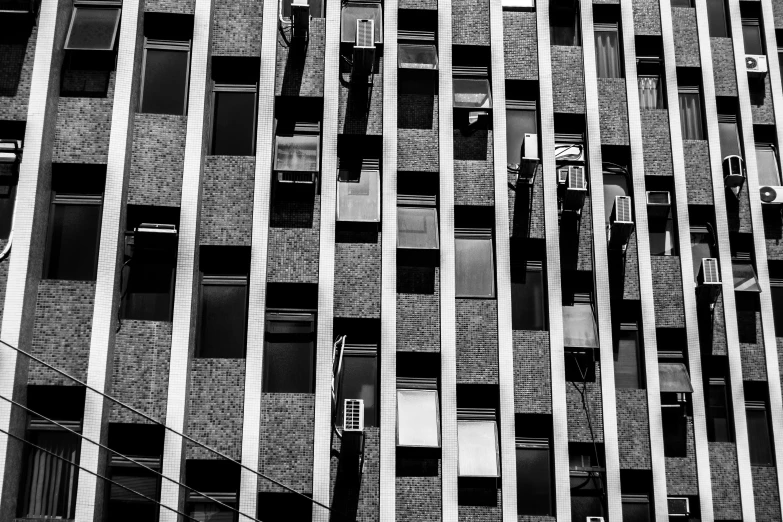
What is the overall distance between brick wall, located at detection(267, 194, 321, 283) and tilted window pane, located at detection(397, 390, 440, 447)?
133 inches

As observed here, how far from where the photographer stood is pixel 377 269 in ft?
61.9

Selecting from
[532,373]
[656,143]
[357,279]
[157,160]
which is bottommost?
[532,373]

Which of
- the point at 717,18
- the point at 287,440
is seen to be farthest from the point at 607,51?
the point at 287,440

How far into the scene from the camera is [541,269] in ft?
64.5

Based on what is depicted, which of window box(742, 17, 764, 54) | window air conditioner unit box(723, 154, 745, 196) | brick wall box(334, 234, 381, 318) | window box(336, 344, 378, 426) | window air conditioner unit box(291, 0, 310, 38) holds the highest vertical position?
window box(742, 17, 764, 54)

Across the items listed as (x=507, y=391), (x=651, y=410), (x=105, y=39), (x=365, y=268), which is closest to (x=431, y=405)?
(x=507, y=391)

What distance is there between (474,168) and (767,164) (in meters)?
7.72

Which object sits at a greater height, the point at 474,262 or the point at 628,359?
the point at 474,262

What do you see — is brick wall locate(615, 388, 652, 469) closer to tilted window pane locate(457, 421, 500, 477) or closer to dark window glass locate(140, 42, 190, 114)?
tilted window pane locate(457, 421, 500, 477)

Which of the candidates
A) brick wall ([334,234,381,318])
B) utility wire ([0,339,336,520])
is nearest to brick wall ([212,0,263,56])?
brick wall ([334,234,381,318])

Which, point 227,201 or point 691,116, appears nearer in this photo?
point 227,201

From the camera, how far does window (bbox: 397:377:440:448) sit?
1803cm

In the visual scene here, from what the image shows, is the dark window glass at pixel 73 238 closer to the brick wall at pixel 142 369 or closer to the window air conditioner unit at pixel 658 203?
the brick wall at pixel 142 369

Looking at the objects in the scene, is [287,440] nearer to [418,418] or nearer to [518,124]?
[418,418]
